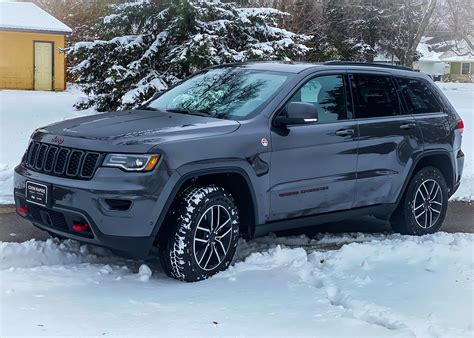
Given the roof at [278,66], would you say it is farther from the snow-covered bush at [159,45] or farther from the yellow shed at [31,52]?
the yellow shed at [31,52]

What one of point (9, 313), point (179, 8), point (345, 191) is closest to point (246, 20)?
point (179, 8)

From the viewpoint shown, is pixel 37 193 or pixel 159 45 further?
pixel 159 45

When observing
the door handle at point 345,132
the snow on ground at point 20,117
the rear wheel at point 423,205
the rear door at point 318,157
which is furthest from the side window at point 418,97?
the snow on ground at point 20,117

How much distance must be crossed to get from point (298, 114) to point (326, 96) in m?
0.80

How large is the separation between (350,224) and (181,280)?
2967 mm

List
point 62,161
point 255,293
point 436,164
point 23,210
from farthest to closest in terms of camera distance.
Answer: point 436,164 < point 23,210 < point 62,161 < point 255,293

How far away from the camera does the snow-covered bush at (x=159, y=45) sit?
13.0 metres

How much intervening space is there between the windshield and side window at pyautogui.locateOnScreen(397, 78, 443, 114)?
65.1 inches

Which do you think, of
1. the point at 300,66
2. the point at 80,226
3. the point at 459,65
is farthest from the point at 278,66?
the point at 459,65

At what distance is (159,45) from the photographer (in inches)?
534

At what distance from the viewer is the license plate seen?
4836mm

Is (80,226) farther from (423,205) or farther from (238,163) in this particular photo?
(423,205)

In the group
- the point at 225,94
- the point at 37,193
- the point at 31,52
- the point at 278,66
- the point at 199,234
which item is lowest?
the point at 199,234

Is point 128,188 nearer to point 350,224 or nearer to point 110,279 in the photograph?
point 110,279
